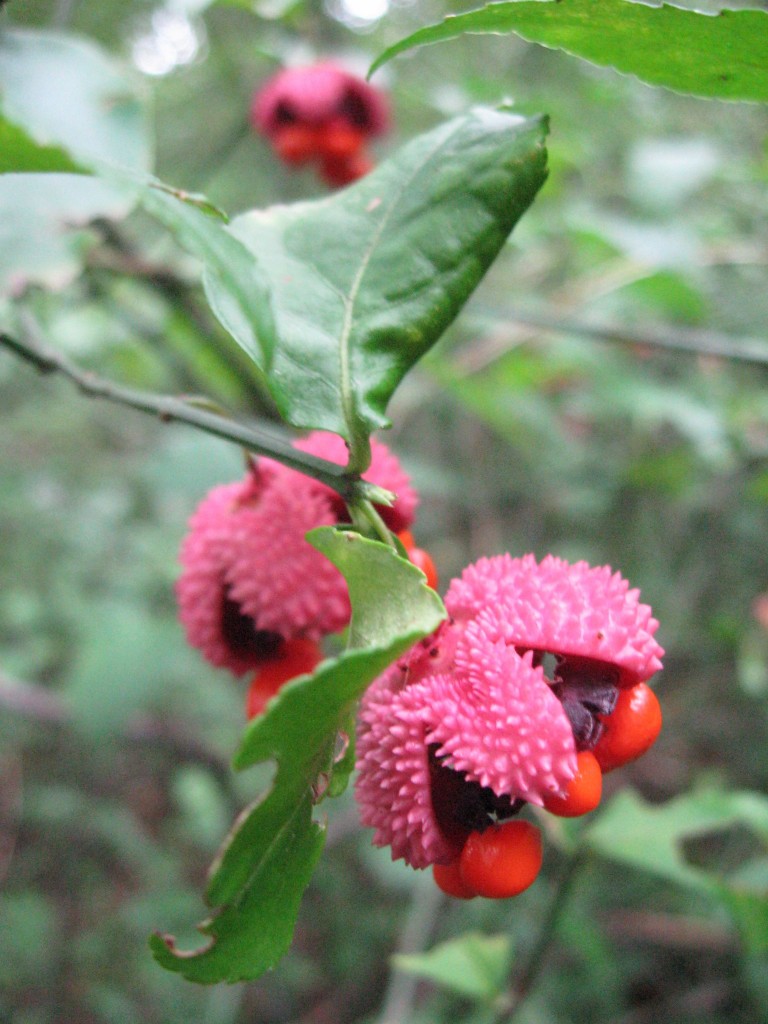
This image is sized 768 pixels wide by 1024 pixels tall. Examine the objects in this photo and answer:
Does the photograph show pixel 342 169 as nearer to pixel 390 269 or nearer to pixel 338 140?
pixel 338 140

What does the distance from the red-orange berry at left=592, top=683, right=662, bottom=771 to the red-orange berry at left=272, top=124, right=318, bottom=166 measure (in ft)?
4.58

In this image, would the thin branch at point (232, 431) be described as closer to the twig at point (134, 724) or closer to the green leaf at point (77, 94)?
the green leaf at point (77, 94)

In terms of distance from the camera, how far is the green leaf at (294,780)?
0.39 m

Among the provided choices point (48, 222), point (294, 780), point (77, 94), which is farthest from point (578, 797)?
point (77, 94)

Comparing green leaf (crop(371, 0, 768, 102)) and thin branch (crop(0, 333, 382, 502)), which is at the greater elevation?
green leaf (crop(371, 0, 768, 102))

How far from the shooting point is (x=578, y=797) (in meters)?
0.49

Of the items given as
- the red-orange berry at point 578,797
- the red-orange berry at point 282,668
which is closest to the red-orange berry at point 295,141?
the red-orange berry at point 282,668

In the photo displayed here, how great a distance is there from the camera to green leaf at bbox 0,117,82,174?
0.43 m

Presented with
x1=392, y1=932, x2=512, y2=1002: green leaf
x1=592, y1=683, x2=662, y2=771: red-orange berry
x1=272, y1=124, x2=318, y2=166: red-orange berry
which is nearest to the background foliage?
x1=392, y1=932, x2=512, y2=1002: green leaf

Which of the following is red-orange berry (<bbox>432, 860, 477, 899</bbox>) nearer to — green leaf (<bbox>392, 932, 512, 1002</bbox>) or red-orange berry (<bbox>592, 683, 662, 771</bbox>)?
red-orange berry (<bbox>592, 683, 662, 771</bbox>)

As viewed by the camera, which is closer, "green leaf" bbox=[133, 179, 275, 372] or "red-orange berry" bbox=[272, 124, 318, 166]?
"green leaf" bbox=[133, 179, 275, 372]

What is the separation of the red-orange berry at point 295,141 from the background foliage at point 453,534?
6.4 inches

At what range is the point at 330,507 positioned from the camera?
2.25 ft

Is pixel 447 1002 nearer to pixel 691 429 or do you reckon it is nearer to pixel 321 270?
pixel 691 429
